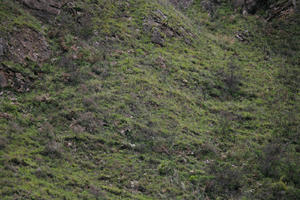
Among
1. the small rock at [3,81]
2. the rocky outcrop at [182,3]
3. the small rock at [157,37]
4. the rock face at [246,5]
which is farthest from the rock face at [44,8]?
the rock face at [246,5]

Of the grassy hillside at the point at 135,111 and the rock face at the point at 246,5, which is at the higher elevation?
the rock face at the point at 246,5

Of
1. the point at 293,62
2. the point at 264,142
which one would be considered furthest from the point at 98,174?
the point at 293,62

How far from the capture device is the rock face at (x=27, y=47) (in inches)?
400

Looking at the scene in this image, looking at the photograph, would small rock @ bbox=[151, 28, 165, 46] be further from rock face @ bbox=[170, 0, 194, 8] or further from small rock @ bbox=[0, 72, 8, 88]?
small rock @ bbox=[0, 72, 8, 88]

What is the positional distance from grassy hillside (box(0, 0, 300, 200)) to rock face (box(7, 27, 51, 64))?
5 cm

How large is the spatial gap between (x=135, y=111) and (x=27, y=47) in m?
5.28

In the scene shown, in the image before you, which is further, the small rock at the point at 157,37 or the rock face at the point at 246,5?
the rock face at the point at 246,5

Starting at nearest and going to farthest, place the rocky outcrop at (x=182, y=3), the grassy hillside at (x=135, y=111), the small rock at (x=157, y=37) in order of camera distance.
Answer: the grassy hillside at (x=135, y=111), the small rock at (x=157, y=37), the rocky outcrop at (x=182, y=3)

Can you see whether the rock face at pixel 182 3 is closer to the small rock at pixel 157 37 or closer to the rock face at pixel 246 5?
the rock face at pixel 246 5

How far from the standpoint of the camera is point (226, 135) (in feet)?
35.4

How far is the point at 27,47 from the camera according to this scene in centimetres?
1070

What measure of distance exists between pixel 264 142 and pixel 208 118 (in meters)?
2.49

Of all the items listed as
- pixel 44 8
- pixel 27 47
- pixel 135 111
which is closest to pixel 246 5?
pixel 44 8

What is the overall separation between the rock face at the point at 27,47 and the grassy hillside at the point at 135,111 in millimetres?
46
